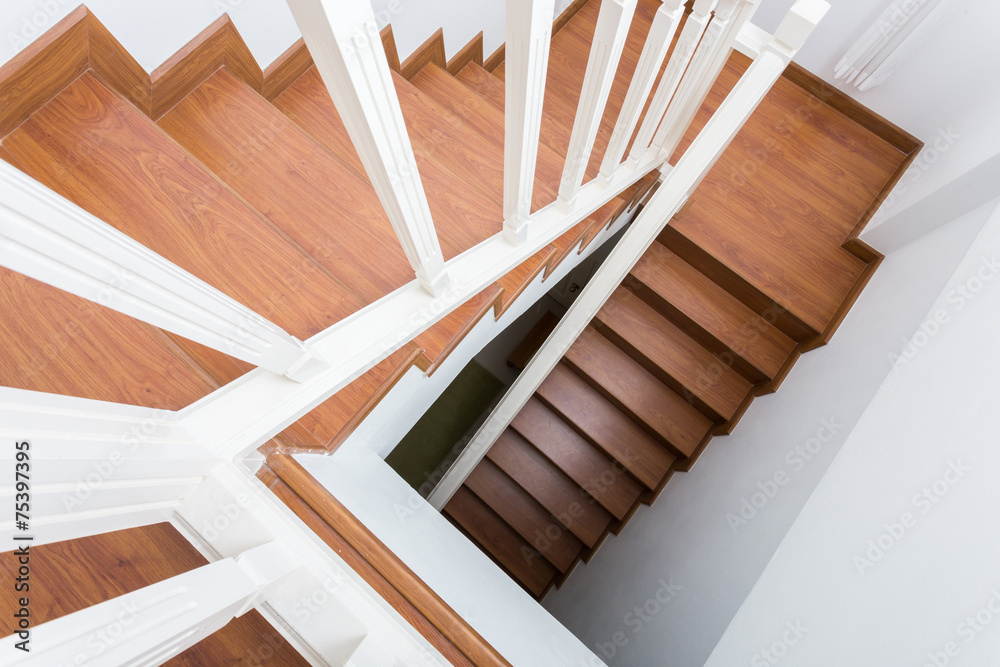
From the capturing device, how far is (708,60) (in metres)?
1.45

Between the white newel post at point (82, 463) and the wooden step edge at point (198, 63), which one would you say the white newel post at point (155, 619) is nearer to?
the white newel post at point (82, 463)

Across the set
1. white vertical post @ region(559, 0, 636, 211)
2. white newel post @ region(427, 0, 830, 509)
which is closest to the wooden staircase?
white newel post @ region(427, 0, 830, 509)

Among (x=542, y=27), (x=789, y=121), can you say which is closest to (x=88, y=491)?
(x=542, y=27)

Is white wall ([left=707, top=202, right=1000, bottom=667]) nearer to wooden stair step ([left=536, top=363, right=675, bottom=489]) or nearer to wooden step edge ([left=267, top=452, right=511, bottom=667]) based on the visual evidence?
wooden step edge ([left=267, top=452, right=511, bottom=667])

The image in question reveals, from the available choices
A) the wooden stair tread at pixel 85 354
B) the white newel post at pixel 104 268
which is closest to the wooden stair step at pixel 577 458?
the wooden stair tread at pixel 85 354

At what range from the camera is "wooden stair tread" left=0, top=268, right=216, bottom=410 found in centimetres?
105

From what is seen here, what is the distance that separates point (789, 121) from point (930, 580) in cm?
242

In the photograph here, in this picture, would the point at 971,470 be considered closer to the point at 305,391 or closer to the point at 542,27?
the point at 542,27

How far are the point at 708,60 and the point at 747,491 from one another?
1509mm

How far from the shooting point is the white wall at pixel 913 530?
99 centimetres

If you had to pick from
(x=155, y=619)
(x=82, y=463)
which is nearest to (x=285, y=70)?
(x=82, y=463)

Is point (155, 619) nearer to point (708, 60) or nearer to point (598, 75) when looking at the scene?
point (598, 75)

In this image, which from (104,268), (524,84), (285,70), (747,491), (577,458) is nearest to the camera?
(104,268)

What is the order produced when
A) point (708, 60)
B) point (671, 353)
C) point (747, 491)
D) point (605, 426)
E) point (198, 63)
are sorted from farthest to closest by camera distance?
point (605, 426)
point (671, 353)
point (747, 491)
point (198, 63)
point (708, 60)
